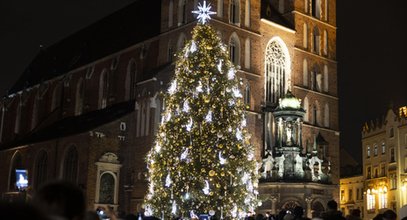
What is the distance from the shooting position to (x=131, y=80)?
133 feet

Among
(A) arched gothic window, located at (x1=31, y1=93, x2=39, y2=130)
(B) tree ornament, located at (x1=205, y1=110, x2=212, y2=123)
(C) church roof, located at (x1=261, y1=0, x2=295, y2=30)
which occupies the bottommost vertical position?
(B) tree ornament, located at (x1=205, y1=110, x2=212, y2=123)

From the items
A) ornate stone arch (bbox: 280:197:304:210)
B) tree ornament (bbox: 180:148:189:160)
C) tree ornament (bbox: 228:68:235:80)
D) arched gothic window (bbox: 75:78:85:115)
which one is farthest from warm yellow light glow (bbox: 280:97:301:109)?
arched gothic window (bbox: 75:78:85:115)

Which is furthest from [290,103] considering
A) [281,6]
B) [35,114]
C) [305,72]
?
[35,114]

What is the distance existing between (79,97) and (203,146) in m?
26.6

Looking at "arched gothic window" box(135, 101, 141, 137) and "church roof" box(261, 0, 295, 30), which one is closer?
"arched gothic window" box(135, 101, 141, 137)

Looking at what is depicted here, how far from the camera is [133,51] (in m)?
40.9

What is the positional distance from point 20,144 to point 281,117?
2080cm

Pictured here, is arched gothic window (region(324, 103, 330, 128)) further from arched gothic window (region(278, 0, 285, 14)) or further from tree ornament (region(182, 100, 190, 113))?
tree ornament (region(182, 100, 190, 113))

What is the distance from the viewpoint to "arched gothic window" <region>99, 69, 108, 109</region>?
42891 mm

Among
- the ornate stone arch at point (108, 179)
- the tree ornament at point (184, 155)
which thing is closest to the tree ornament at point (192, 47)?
the tree ornament at point (184, 155)

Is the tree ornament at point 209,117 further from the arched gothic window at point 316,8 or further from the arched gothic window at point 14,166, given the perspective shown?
the arched gothic window at point 14,166

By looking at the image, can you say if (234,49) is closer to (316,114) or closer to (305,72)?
(305,72)

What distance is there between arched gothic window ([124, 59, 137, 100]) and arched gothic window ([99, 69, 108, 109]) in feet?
9.12

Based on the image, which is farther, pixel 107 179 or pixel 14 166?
pixel 14 166
